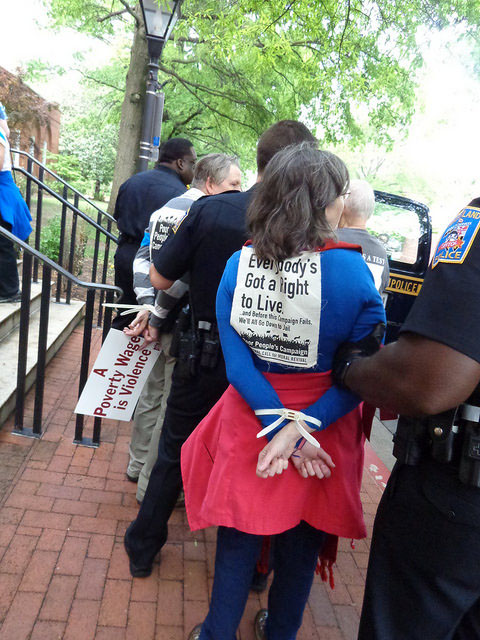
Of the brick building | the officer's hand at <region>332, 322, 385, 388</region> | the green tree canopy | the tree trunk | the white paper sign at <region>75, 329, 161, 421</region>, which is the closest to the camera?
the officer's hand at <region>332, 322, 385, 388</region>

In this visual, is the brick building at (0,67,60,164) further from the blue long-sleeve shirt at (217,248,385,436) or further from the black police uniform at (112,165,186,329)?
the blue long-sleeve shirt at (217,248,385,436)

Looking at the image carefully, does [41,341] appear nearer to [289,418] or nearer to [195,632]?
[195,632]

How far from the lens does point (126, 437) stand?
3.84 metres

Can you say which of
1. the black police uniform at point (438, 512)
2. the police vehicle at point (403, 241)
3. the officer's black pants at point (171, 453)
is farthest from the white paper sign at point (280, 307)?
the police vehicle at point (403, 241)

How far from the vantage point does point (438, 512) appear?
131 cm

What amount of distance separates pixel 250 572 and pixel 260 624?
1.78 feet

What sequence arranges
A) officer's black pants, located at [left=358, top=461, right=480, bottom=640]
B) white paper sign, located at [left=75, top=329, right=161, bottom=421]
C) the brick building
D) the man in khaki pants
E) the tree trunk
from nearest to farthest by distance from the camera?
officer's black pants, located at [left=358, top=461, right=480, bottom=640] < the man in khaki pants < white paper sign, located at [left=75, top=329, right=161, bottom=421] < the tree trunk < the brick building

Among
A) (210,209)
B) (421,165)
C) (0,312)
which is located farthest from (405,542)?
(421,165)

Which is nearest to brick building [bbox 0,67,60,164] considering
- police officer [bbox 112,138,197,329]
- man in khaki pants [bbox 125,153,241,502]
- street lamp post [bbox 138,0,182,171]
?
street lamp post [bbox 138,0,182,171]

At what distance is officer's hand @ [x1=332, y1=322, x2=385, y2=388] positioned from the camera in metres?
1.57

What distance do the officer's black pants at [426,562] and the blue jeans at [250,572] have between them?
41 cm

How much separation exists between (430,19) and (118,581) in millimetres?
9347

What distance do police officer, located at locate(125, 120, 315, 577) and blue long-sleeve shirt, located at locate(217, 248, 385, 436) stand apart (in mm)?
432

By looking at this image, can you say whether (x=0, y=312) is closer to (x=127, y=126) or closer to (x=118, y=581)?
(x=118, y=581)
